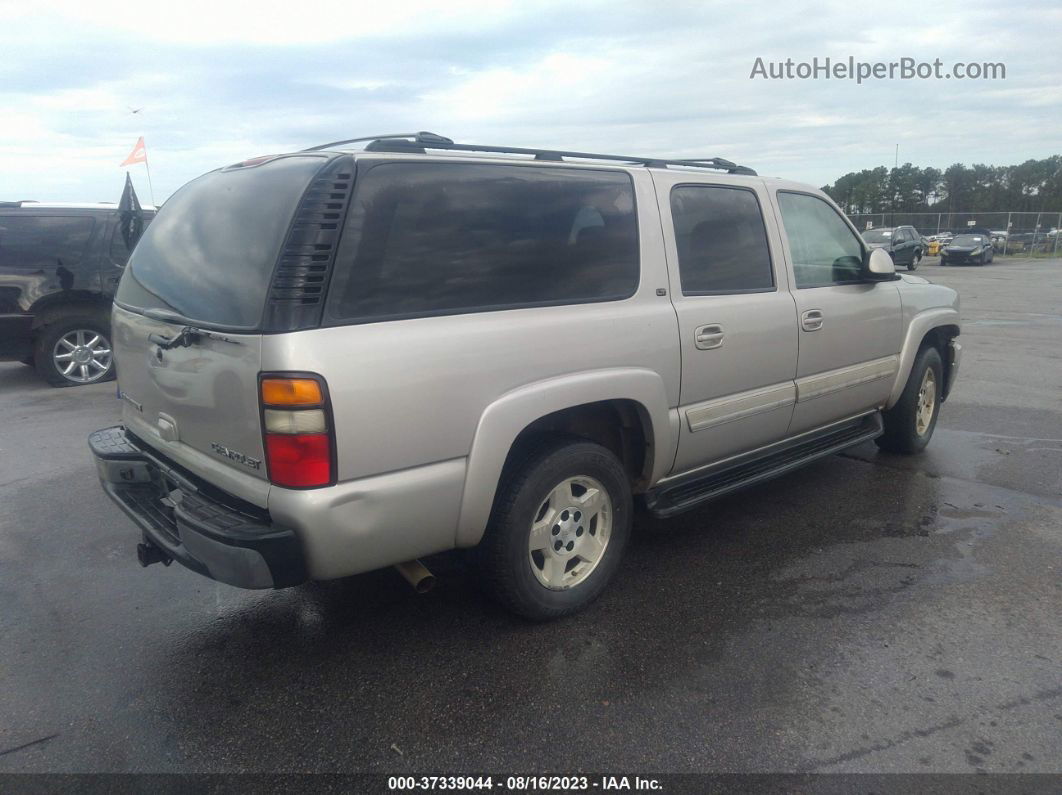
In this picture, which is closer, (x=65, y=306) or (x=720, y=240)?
(x=720, y=240)

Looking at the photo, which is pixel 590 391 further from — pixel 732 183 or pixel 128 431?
pixel 128 431

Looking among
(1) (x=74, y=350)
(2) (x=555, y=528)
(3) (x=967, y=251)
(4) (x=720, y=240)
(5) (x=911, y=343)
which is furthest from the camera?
(3) (x=967, y=251)

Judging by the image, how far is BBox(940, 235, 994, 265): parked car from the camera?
30641mm

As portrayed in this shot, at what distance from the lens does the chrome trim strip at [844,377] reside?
171 inches

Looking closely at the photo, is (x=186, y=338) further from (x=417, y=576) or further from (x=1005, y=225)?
(x=1005, y=225)

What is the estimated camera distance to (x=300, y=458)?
251 cm

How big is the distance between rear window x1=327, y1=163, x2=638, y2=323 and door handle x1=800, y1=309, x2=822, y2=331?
4.20 feet

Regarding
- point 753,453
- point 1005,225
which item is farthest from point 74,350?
point 1005,225

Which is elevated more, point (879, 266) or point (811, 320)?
point (879, 266)

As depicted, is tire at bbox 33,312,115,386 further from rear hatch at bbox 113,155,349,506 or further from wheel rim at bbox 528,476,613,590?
wheel rim at bbox 528,476,613,590

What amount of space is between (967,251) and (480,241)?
108ft

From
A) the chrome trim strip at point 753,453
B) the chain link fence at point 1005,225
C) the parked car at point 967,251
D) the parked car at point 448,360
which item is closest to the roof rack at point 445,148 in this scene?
the parked car at point 448,360

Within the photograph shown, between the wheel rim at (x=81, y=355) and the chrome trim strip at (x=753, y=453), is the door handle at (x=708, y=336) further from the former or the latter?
the wheel rim at (x=81, y=355)

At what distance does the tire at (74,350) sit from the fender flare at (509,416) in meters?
6.78
